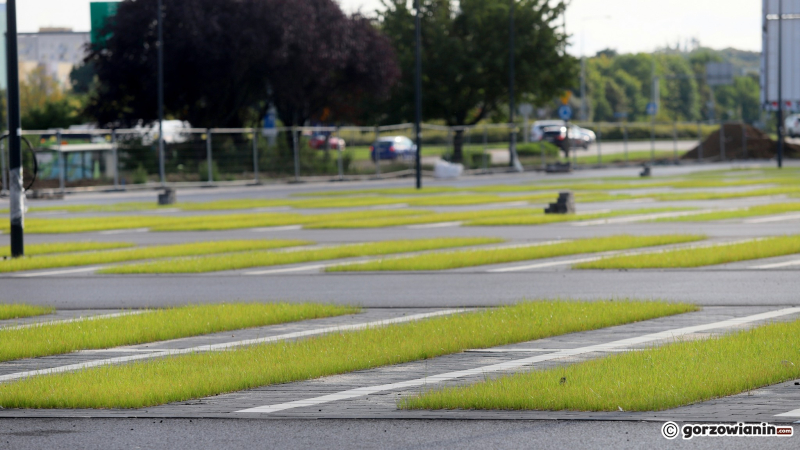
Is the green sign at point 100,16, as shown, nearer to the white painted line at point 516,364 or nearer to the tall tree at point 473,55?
the tall tree at point 473,55

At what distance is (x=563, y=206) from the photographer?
83.1 ft

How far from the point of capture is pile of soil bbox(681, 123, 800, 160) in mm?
65769

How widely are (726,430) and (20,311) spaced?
7629 mm

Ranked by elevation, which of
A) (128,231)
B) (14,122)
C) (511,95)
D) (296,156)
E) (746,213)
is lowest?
(128,231)

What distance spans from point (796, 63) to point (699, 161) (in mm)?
41183

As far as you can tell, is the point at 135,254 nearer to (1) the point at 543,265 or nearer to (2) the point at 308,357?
(1) the point at 543,265

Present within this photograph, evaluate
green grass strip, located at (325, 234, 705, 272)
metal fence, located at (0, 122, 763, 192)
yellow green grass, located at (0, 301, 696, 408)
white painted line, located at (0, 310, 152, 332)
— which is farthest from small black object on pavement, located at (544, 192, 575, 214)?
metal fence, located at (0, 122, 763, 192)

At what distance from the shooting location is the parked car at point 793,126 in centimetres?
7538

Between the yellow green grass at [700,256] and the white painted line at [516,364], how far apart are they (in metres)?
4.39

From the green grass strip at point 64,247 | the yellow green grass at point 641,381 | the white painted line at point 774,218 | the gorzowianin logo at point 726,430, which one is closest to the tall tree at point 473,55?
the white painted line at point 774,218

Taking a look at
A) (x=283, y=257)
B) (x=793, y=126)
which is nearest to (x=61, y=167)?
(x=283, y=257)

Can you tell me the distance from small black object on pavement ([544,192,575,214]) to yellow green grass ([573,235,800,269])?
740 cm

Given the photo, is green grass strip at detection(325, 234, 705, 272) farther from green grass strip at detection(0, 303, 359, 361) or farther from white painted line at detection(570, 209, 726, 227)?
green grass strip at detection(0, 303, 359, 361)

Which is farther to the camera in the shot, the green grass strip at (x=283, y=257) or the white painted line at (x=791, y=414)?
the green grass strip at (x=283, y=257)
